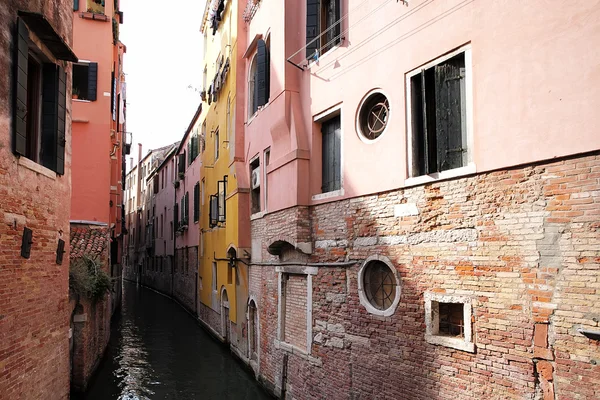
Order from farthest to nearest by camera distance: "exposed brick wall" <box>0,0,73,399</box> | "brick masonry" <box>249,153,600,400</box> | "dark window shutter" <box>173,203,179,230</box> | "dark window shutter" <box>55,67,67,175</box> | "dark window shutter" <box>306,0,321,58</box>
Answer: "dark window shutter" <box>173,203,179,230</box> → "dark window shutter" <box>306,0,321,58</box> → "dark window shutter" <box>55,67,67,175</box> → "exposed brick wall" <box>0,0,73,399</box> → "brick masonry" <box>249,153,600,400</box>

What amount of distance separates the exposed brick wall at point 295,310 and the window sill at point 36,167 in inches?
181

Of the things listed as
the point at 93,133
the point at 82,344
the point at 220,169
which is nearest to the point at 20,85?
the point at 82,344

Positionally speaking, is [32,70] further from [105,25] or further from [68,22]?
[105,25]

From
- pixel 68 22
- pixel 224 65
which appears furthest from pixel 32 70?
pixel 224 65

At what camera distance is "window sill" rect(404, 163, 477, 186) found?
615 cm

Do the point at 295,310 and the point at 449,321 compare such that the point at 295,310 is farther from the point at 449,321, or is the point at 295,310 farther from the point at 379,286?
the point at 449,321

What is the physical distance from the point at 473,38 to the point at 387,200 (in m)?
2.37

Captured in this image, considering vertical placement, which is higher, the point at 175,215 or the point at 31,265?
the point at 175,215

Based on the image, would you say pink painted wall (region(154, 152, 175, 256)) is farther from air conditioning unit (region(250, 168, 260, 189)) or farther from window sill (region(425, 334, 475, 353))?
window sill (region(425, 334, 475, 353))

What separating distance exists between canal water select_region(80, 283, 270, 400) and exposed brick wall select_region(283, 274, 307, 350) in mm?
1876

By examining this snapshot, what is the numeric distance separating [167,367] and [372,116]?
32.6 ft

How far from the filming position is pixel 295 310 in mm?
10219

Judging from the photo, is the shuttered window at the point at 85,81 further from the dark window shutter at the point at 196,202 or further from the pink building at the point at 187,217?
the dark window shutter at the point at 196,202

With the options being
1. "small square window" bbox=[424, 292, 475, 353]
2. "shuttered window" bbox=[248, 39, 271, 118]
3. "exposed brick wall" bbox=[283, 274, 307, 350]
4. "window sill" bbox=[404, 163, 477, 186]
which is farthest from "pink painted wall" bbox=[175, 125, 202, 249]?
"small square window" bbox=[424, 292, 475, 353]
